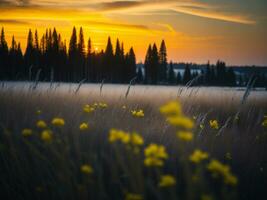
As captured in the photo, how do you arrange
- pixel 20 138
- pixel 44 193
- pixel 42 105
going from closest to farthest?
pixel 44 193, pixel 20 138, pixel 42 105

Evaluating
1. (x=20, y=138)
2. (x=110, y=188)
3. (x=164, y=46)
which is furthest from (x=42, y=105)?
(x=164, y=46)

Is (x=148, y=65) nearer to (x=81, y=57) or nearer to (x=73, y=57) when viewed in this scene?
(x=81, y=57)

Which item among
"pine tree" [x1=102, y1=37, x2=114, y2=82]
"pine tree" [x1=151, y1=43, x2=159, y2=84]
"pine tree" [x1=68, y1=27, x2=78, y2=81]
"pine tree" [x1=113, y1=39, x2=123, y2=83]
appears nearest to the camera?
"pine tree" [x1=68, y1=27, x2=78, y2=81]

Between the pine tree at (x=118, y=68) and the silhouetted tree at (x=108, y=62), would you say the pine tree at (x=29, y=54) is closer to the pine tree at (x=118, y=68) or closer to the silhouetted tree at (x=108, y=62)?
the silhouetted tree at (x=108, y=62)

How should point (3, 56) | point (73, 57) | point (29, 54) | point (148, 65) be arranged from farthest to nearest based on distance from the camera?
1. point (148, 65)
2. point (73, 57)
3. point (29, 54)
4. point (3, 56)

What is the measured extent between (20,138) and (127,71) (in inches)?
1663

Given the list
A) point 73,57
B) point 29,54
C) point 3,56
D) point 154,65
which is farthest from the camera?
point 154,65

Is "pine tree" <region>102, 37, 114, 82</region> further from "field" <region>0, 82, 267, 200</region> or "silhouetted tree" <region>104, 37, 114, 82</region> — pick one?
"field" <region>0, 82, 267, 200</region>

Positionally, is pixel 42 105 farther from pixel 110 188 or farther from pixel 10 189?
pixel 110 188

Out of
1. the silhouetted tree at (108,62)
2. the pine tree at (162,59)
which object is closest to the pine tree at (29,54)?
the silhouetted tree at (108,62)

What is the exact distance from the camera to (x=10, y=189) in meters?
2.60

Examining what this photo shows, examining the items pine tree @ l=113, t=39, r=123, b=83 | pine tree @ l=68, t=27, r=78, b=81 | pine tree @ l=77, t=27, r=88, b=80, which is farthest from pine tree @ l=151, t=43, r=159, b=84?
pine tree @ l=68, t=27, r=78, b=81

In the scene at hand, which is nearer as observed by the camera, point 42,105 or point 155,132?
point 155,132

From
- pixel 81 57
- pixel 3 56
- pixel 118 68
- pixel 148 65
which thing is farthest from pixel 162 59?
pixel 3 56
